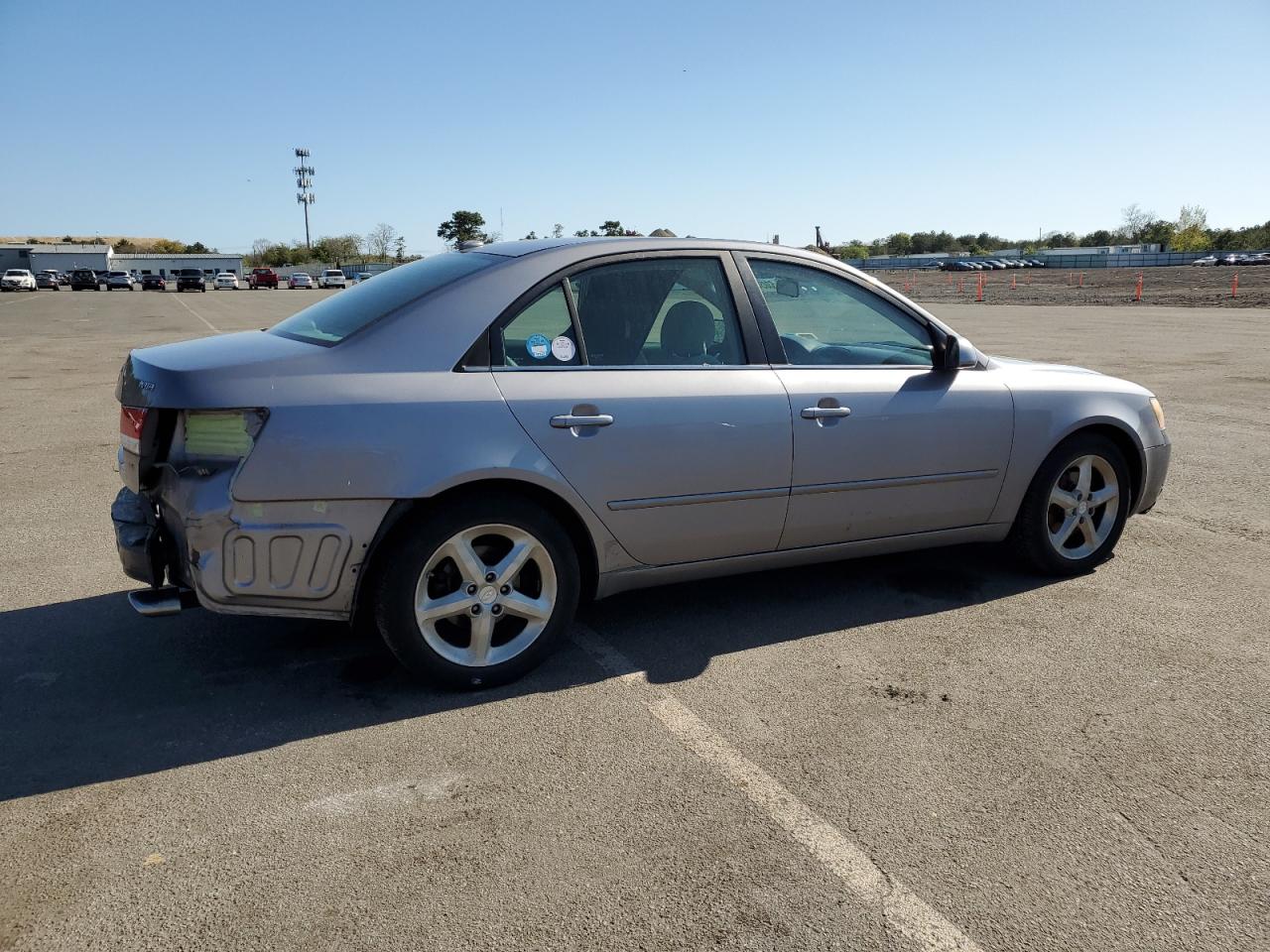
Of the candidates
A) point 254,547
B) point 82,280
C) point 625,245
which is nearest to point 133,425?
point 254,547

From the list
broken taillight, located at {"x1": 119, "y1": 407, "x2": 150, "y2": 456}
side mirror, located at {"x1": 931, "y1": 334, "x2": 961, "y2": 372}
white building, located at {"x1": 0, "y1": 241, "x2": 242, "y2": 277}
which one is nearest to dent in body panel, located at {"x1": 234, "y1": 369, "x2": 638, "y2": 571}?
broken taillight, located at {"x1": 119, "y1": 407, "x2": 150, "y2": 456}

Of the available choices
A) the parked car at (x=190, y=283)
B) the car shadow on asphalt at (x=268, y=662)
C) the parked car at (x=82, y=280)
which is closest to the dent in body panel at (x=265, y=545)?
the car shadow on asphalt at (x=268, y=662)

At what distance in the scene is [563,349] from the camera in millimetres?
3807

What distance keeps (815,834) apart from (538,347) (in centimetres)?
196

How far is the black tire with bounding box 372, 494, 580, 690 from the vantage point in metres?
3.44

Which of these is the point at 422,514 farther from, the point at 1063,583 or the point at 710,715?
the point at 1063,583

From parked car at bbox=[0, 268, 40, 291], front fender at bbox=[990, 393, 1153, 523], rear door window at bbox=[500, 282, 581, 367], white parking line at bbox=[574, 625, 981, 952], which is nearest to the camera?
white parking line at bbox=[574, 625, 981, 952]

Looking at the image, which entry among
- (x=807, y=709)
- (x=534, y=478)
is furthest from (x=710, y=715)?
(x=534, y=478)

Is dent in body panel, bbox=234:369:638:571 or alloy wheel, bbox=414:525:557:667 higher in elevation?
dent in body panel, bbox=234:369:638:571

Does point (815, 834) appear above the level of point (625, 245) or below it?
below

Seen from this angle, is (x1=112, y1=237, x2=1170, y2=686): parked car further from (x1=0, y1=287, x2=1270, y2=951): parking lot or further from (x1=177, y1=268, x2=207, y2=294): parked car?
(x1=177, y1=268, x2=207, y2=294): parked car

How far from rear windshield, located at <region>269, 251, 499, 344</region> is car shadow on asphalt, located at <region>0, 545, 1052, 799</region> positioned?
4.15 ft

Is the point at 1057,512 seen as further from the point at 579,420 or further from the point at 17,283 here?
the point at 17,283

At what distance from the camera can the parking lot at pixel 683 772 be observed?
244 centimetres
